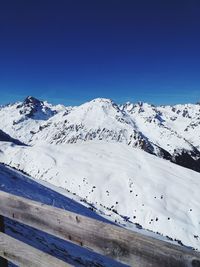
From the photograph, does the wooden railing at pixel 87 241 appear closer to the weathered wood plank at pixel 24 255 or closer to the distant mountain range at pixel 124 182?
the weathered wood plank at pixel 24 255

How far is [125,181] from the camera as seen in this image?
3834 centimetres

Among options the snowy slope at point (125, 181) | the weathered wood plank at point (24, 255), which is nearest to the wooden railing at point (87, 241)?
the weathered wood plank at point (24, 255)

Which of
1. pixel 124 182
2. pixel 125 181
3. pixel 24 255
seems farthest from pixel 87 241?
pixel 125 181

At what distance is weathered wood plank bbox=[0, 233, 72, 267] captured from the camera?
14.8 ft

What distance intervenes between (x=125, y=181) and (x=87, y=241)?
34435 mm

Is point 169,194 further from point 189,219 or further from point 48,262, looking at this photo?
point 48,262

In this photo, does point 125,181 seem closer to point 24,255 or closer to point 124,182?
point 124,182

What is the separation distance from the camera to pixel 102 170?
136ft

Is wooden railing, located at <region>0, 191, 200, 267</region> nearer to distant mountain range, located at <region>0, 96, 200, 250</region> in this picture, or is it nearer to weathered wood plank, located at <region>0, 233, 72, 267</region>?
weathered wood plank, located at <region>0, 233, 72, 267</region>

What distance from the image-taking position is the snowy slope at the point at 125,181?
101ft

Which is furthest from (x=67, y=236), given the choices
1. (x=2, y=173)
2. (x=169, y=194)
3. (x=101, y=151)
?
(x=101, y=151)

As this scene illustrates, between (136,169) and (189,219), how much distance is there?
37.8 ft

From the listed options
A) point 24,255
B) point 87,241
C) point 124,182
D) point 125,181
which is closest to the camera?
point 87,241

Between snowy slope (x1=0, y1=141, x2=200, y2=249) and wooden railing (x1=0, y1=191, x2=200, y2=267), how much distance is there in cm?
2240
